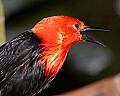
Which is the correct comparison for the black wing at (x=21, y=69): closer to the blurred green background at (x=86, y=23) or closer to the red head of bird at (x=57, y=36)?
the red head of bird at (x=57, y=36)

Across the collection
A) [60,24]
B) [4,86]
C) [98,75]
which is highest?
[60,24]

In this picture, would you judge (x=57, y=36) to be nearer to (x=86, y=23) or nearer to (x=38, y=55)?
(x=38, y=55)

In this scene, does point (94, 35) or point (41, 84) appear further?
point (94, 35)

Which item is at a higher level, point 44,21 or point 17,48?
point 44,21

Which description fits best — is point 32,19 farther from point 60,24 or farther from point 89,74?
point 60,24

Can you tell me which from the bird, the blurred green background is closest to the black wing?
the bird

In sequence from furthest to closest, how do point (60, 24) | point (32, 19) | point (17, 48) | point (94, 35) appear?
point (94, 35)
point (32, 19)
point (17, 48)
point (60, 24)

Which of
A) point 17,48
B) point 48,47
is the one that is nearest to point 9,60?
point 17,48

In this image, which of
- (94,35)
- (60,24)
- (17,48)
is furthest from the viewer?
(94,35)

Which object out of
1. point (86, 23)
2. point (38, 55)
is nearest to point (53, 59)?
point (38, 55)
